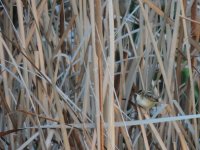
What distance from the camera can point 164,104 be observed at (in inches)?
38.5

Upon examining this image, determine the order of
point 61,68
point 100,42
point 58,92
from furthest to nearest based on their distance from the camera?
point 61,68 < point 58,92 < point 100,42

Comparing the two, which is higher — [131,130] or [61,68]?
[61,68]

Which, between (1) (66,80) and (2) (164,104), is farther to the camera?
(1) (66,80)

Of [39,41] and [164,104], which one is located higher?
[39,41]

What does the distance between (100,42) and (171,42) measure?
27 centimetres

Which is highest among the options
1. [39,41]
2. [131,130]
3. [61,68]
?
[39,41]

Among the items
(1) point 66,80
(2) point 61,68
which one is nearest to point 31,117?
(1) point 66,80

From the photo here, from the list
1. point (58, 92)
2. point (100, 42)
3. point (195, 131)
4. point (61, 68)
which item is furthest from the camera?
point (61, 68)

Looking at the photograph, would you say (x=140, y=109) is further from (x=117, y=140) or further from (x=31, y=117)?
(x=31, y=117)

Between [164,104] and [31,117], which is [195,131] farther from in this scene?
[31,117]

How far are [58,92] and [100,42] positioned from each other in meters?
0.20

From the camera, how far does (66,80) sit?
1104mm

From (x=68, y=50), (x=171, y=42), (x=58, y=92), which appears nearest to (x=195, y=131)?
(x=171, y=42)

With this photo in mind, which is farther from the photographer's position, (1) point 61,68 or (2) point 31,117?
(1) point 61,68
